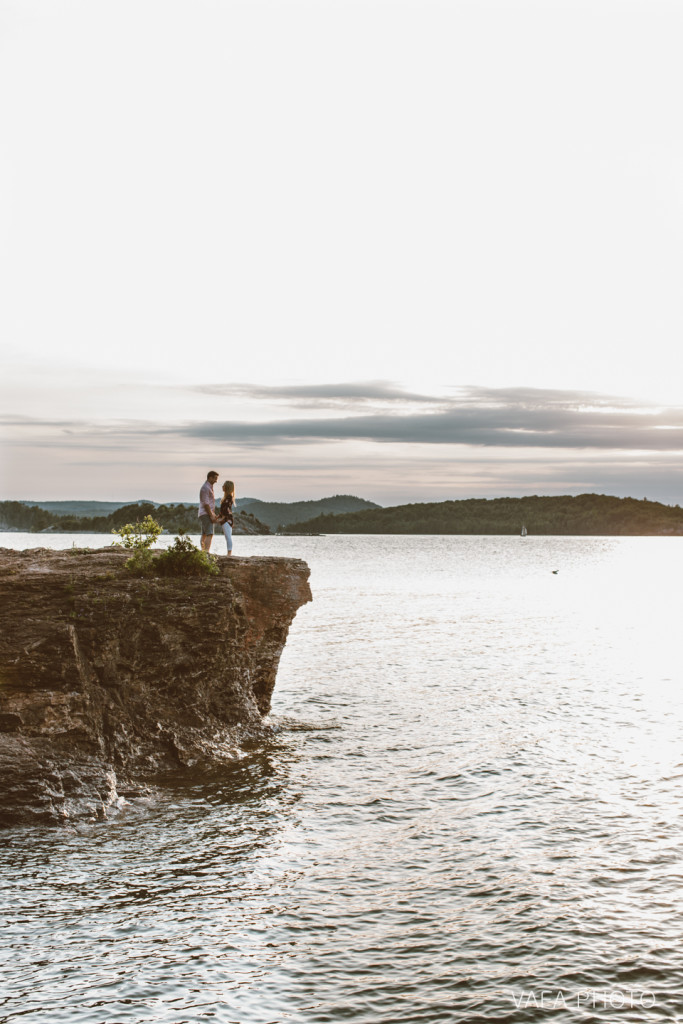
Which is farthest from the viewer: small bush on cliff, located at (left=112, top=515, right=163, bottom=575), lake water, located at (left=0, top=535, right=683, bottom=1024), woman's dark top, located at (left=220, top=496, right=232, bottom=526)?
woman's dark top, located at (left=220, top=496, right=232, bottom=526)

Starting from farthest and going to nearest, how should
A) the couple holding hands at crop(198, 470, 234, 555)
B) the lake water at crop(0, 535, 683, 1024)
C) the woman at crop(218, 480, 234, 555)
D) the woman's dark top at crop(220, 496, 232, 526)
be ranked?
the woman's dark top at crop(220, 496, 232, 526) → the woman at crop(218, 480, 234, 555) → the couple holding hands at crop(198, 470, 234, 555) → the lake water at crop(0, 535, 683, 1024)

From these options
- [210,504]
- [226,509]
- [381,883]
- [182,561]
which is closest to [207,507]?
[210,504]

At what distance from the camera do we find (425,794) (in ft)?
57.7

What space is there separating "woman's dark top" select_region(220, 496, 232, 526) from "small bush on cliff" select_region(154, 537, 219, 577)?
17.3ft

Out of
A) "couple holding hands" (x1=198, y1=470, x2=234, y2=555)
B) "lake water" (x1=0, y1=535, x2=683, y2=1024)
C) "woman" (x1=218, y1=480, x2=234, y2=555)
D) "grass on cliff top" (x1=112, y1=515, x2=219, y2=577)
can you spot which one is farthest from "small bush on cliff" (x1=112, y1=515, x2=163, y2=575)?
"lake water" (x1=0, y1=535, x2=683, y2=1024)

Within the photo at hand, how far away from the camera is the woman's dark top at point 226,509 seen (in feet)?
89.9

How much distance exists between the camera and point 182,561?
22000 millimetres

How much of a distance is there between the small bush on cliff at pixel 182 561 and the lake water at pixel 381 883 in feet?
15.9

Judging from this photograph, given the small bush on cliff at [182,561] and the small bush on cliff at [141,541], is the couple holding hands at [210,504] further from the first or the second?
the small bush on cliff at [182,561]

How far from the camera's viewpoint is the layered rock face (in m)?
16.0

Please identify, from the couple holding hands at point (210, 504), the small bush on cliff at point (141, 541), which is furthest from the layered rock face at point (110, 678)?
the couple holding hands at point (210, 504)

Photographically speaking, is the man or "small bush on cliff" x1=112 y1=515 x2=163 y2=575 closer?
"small bush on cliff" x1=112 y1=515 x2=163 y2=575

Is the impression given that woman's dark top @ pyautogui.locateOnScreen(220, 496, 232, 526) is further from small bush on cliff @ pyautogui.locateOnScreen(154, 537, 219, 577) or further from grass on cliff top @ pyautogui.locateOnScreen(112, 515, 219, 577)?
small bush on cliff @ pyautogui.locateOnScreen(154, 537, 219, 577)

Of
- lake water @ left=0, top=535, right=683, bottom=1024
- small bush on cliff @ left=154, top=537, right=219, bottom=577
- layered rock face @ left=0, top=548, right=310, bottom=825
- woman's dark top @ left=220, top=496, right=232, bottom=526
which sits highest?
woman's dark top @ left=220, top=496, right=232, bottom=526
